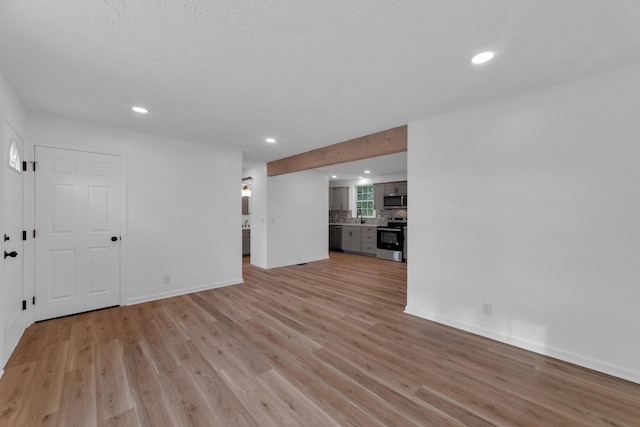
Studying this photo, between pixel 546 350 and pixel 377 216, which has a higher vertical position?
pixel 377 216

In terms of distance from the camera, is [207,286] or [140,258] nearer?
[140,258]

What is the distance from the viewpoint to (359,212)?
912 centimetres

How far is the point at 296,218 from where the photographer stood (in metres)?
6.66

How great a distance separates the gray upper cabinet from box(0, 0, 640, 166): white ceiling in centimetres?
613

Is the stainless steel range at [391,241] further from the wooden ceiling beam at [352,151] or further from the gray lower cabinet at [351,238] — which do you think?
the wooden ceiling beam at [352,151]

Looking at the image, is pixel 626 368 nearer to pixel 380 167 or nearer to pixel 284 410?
pixel 284 410

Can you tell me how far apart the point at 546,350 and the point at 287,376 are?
7.87 ft

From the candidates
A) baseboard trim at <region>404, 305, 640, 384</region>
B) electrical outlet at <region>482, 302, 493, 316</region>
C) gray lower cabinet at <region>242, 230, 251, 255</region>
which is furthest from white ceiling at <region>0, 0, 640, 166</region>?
gray lower cabinet at <region>242, 230, 251, 255</region>

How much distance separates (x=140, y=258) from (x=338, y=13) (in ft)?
13.2

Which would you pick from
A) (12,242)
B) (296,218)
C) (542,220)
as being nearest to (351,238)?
(296,218)

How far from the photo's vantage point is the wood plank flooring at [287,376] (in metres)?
1.70

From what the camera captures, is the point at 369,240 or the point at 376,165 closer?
the point at 376,165

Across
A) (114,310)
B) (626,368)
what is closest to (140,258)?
(114,310)

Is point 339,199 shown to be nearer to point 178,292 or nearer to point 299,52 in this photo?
point 178,292
